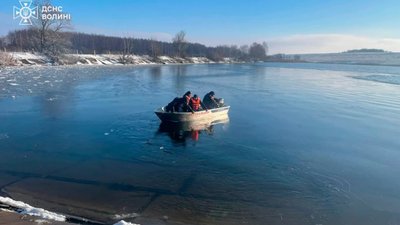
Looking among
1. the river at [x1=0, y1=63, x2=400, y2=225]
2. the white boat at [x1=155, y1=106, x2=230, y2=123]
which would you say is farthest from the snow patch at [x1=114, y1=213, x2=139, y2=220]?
the white boat at [x1=155, y1=106, x2=230, y2=123]

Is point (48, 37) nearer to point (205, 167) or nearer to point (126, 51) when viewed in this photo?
point (126, 51)

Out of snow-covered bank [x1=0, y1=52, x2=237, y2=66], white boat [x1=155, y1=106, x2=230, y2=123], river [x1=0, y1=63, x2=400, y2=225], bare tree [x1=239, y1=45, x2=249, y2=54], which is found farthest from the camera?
bare tree [x1=239, y1=45, x2=249, y2=54]

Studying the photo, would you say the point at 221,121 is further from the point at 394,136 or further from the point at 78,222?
the point at 78,222

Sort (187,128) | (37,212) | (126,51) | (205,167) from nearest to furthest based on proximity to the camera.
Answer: (37,212), (205,167), (187,128), (126,51)

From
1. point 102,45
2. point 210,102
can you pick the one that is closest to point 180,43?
point 102,45

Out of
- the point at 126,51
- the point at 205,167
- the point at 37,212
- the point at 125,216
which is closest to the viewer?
the point at 37,212

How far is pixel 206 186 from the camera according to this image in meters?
8.93

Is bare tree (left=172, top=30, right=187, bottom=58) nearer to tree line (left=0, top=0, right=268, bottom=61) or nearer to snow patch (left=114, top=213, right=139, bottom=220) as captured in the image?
tree line (left=0, top=0, right=268, bottom=61)

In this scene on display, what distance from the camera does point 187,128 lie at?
1564 cm

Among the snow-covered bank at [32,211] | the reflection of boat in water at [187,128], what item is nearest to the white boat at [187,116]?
the reflection of boat in water at [187,128]

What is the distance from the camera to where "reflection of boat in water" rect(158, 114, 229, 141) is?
1445 cm

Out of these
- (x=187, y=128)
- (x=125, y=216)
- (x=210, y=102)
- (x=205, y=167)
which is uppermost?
(x=210, y=102)

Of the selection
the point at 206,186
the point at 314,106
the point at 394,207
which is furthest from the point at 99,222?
the point at 314,106

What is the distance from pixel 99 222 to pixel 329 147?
359 inches
